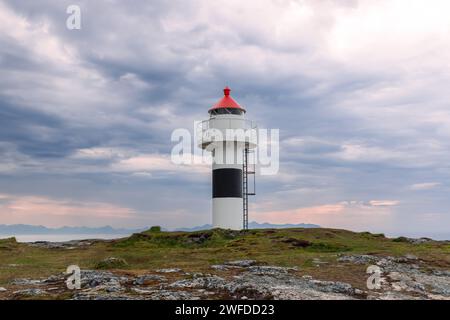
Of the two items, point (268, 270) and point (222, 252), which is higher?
point (268, 270)

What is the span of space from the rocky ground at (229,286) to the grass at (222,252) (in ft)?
4.68

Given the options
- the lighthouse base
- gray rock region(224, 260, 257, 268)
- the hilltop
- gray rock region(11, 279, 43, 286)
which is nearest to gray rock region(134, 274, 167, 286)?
the hilltop

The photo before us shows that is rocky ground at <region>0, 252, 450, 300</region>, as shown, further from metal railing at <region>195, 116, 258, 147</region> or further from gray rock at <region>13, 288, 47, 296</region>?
metal railing at <region>195, 116, 258, 147</region>

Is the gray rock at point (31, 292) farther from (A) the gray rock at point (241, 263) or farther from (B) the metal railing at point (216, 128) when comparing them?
(B) the metal railing at point (216, 128)

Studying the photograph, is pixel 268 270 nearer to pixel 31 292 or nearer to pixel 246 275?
pixel 246 275

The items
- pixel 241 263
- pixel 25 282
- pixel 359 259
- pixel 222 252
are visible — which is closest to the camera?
pixel 25 282

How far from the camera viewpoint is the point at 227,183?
53031mm

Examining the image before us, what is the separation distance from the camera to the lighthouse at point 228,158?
53.1 m

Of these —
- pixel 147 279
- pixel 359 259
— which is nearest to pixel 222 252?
pixel 359 259

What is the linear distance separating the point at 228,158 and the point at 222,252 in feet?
56.5
